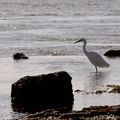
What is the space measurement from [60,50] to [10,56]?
319 cm

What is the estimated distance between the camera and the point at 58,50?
31.0 meters

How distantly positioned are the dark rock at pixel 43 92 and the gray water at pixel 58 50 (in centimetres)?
32

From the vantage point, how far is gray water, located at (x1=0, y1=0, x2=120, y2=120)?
61.3 feet

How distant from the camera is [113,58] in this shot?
1099 inches

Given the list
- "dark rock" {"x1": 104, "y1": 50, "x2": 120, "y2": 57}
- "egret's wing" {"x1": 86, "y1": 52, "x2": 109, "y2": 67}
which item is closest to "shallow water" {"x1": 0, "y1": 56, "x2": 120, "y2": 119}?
"egret's wing" {"x1": 86, "y1": 52, "x2": 109, "y2": 67}

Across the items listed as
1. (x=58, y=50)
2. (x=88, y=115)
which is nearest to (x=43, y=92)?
(x=88, y=115)

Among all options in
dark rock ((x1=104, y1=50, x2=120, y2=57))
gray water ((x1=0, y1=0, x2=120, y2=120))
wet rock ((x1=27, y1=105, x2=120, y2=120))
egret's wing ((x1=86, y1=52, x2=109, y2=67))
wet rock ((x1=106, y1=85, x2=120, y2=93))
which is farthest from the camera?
dark rock ((x1=104, y1=50, x2=120, y2=57))

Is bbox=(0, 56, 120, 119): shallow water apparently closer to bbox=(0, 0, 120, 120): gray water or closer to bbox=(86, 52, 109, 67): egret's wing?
bbox=(0, 0, 120, 120): gray water

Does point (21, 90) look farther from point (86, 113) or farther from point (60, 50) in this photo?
point (60, 50)

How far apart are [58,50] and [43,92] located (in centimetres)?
1355

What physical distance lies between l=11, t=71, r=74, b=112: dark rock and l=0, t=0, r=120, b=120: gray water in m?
0.32

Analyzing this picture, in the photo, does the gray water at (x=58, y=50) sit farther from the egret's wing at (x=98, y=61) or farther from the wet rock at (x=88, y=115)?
the wet rock at (x=88, y=115)

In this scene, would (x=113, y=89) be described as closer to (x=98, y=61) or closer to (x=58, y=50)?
(x=98, y=61)

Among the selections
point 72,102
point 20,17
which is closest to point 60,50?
point 72,102
